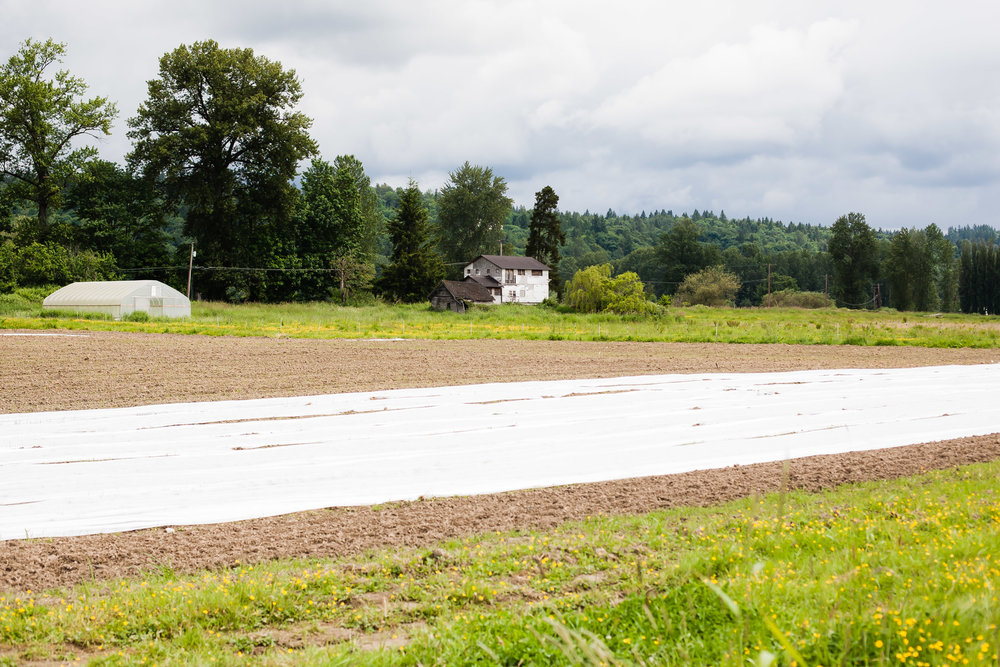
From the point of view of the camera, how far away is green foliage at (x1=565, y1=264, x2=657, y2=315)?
56.6m

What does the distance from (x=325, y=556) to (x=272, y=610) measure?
136 cm

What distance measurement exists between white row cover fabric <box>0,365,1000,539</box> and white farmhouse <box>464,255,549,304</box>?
210ft

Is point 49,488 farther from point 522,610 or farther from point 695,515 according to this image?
point 695,515

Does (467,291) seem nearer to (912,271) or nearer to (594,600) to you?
(912,271)

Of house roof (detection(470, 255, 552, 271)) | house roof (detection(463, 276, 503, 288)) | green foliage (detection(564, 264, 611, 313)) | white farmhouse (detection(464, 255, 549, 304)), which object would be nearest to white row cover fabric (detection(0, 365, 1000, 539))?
green foliage (detection(564, 264, 611, 313))

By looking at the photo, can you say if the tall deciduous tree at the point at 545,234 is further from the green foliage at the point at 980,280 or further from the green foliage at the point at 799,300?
the green foliage at the point at 980,280

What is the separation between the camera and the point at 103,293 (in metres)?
44.6

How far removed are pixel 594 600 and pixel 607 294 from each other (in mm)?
54901

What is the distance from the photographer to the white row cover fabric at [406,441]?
7.88 m

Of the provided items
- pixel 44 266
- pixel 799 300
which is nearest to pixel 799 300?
pixel 799 300

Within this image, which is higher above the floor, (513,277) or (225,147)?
(225,147)

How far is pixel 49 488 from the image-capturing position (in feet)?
26.5

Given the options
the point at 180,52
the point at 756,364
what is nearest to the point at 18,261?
the point at 180,52

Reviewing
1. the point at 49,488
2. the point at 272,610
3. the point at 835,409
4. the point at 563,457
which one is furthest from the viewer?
the point at 835,409
